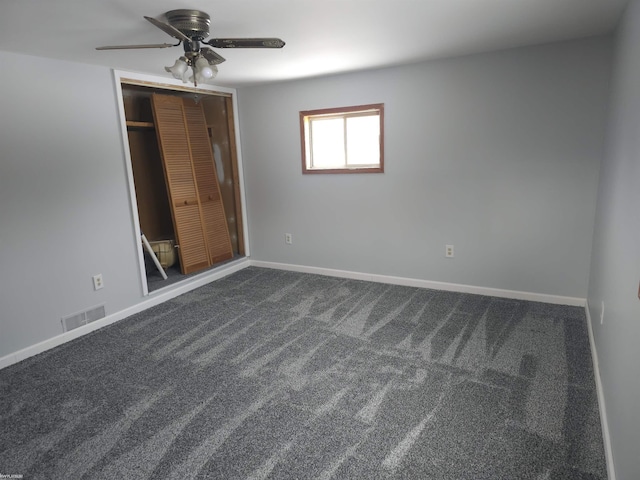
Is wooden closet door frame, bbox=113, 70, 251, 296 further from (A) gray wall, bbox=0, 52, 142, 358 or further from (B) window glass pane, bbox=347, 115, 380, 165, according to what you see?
(B) window glass pane, bbox=347, 115, 380, 165

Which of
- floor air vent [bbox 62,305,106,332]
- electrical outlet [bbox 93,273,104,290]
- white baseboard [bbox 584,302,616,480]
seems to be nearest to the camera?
white baseboard [bbox 584,302,616,480]

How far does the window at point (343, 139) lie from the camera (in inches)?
153

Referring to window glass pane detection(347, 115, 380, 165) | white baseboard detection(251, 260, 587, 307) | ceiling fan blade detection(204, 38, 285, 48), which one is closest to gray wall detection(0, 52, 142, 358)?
ceiling fan blade detection(204, 38, 285, 48)

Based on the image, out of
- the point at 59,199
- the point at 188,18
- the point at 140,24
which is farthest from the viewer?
the point at 59,199

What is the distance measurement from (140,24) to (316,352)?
7.60 ft

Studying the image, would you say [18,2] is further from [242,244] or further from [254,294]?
[242,244]

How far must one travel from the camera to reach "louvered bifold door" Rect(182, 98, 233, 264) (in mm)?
4336

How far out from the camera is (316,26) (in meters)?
2.35

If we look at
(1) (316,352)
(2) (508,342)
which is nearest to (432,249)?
(2) (508,342)

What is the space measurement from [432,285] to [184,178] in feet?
9.39

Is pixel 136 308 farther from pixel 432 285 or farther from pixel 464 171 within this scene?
pixel 464 171

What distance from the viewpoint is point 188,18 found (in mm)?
2061

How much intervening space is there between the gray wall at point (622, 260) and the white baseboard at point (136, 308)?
348 centimetres

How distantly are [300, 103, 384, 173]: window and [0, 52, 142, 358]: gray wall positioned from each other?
1.91 m
